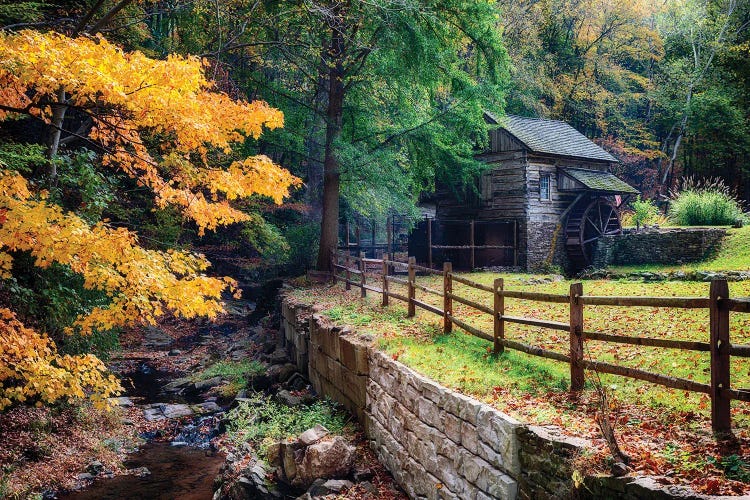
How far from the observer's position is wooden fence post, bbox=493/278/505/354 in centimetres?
668

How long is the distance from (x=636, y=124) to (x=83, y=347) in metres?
32.0

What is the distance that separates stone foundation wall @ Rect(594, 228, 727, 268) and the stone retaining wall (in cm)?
1200

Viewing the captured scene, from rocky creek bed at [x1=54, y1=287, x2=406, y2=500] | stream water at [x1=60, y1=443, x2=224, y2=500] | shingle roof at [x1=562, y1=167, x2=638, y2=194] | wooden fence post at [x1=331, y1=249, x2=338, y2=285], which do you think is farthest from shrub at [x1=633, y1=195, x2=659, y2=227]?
stream water at [x1=60, y1=443, x2=224, y2=500]

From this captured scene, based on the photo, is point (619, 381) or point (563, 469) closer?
point (563, 469)

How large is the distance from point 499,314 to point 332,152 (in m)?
9.66

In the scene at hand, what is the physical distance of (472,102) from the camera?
15.9 metres

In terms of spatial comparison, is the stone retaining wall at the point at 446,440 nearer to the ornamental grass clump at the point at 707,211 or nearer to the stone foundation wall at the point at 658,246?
the stone foundation wall at the point at 658,246

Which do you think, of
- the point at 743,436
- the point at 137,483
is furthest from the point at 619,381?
the point at 137,483

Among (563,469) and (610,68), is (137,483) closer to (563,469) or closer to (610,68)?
(563,469)

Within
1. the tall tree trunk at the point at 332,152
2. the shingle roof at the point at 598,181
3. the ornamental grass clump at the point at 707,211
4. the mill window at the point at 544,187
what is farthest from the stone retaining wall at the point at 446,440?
the shingle roof at the point at 598,181

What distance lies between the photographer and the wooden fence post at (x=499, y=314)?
21.9ft

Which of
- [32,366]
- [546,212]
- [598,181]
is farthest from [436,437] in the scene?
[598,181]

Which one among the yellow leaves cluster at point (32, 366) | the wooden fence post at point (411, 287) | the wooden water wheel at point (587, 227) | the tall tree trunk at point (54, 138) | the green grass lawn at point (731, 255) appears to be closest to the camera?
the yellow leaves cluster at point (32, 366)

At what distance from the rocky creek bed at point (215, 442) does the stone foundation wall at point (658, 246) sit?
12.1 metres
